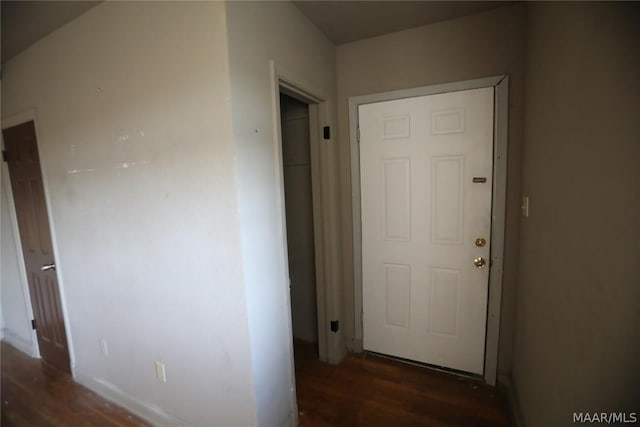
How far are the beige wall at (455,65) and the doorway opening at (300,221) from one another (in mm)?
368

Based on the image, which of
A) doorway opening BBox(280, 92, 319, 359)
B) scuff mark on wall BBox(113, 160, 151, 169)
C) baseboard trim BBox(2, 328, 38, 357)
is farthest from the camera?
baseboard trim BBox(2, 328, 38, 357)

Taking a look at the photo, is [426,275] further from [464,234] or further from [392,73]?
[392,73]

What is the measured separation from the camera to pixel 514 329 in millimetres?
1811

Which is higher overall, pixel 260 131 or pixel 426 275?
pixel 260 131

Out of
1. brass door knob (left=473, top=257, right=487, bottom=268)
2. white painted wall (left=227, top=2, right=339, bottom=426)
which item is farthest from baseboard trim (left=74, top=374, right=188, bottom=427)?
brass door knob (left=473, top=257, right=487, bottom=268)

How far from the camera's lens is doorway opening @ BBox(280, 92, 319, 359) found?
2354 millimetres

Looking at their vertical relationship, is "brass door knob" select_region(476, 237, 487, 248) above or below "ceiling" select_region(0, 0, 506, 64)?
below

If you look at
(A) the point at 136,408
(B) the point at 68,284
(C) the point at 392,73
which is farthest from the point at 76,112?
(C) the point at 392,73

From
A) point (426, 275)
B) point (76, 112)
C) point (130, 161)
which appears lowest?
point (426, 275)

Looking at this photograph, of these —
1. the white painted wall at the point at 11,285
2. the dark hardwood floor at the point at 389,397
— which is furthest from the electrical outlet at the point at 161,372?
the white painted wall at the point at 11,285

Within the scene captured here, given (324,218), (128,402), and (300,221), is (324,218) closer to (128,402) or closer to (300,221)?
(300,221)

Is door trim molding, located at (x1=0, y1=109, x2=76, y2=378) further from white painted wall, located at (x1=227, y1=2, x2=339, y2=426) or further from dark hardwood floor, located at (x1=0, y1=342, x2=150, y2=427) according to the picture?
white painted wall, located at (x1=227, y1=2, x2=339, y2=426)

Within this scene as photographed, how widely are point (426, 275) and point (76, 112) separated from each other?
268cm

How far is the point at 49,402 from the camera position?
1930 mm
